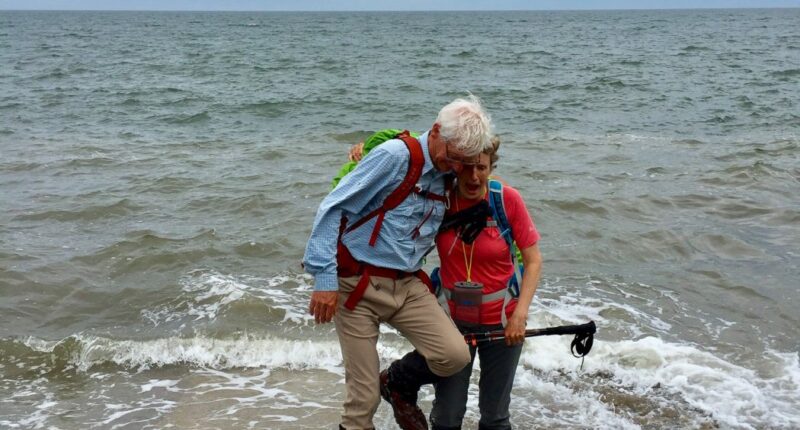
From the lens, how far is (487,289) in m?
3.80

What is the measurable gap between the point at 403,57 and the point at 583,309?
34871mm

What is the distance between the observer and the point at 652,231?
32.8ft

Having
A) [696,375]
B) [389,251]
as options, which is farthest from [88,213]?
[389,251]

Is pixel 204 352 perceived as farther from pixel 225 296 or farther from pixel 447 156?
pixel 447 156

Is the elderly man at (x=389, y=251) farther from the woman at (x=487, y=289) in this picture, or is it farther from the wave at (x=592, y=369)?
the wave at (x=592, y=369)

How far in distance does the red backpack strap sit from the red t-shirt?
318 mm

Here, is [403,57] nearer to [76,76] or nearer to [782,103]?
[76,76]

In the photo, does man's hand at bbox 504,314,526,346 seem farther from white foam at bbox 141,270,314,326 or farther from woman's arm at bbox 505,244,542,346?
white foam at bbox 141,270,314,326

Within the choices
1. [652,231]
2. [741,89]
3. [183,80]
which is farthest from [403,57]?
[652,231]

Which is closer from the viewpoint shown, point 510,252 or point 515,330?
point 515,330

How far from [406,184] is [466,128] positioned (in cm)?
38

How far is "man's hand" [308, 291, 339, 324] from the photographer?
3.56 metres

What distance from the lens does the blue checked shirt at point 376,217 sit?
11.5 ft

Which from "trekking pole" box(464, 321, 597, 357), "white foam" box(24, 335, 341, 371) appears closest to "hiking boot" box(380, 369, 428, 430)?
"trekking pole" box(464, 321, 597, 357)
